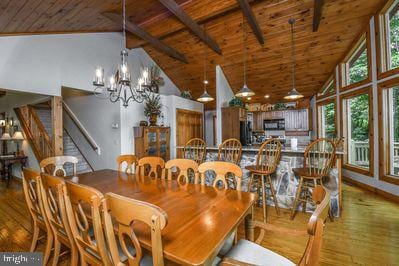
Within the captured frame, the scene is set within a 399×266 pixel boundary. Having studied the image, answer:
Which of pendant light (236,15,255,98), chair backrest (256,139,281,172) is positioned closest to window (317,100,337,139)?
pendant light (236,15,255,98)

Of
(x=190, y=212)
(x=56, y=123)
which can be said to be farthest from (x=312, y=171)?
(x=56, y=123)

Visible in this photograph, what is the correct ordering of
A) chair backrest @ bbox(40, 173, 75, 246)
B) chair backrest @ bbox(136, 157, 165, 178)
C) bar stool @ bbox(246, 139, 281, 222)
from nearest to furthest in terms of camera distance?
chair backrest @ bbox(40, 173, 75, 246), chair backrest @ bbox(136, 157, 165, 178), bar stool @ bbox(246, 139, 281, 222)

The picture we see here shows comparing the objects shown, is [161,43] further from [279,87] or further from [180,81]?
[279,87]

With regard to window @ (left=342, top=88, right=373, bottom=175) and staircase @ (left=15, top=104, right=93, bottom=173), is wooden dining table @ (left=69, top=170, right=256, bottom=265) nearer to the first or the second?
staircase @ (left=15, top=104, right=93, bottom=173)

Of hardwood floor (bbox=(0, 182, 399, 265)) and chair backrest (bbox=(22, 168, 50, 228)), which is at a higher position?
chair backrest (bbox=(22, 168, 50, 228))

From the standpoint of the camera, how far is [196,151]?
4102mm

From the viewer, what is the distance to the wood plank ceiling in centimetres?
311

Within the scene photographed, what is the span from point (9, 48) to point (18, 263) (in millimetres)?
3448

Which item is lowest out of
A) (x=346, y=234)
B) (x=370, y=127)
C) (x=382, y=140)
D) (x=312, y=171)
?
(x=346, y=234)

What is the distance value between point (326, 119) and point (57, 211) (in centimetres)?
682

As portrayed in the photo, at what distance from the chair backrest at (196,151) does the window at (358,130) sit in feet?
11.3

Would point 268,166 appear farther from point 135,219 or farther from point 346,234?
point 135,219

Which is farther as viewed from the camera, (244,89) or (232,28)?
(232,28)

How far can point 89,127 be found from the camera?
525 cm
